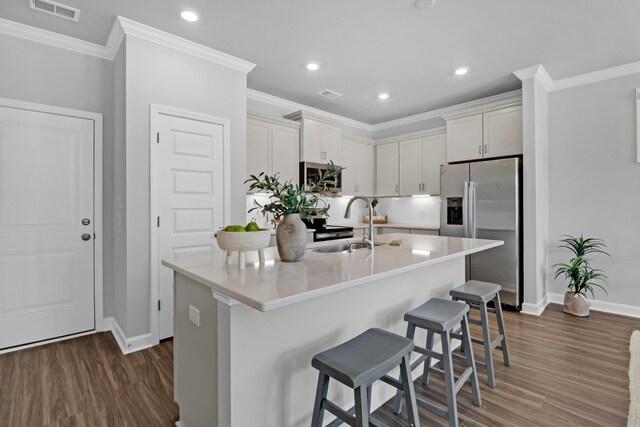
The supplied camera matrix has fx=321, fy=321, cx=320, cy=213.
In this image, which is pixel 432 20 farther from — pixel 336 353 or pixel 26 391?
pixel 26 391

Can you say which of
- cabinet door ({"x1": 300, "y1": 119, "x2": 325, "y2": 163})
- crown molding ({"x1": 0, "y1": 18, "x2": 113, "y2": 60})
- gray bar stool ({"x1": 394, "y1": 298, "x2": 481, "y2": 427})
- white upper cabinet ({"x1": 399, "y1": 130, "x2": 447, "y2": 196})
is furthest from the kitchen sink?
white upper cabinet ({"x1": 399, "y1": 130, "x2": 447, "y2": 196})

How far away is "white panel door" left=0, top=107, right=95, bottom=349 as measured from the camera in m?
2.75

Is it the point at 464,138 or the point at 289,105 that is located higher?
the point at 289,105

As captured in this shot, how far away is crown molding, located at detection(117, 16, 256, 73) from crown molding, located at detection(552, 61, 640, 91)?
3.71 metres

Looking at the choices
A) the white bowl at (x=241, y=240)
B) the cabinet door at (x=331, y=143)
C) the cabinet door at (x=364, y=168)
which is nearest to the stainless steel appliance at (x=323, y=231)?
the cabinet door at (x=331, y=143)

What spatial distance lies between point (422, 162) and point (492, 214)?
5.05 feet

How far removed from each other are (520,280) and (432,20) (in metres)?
3.05

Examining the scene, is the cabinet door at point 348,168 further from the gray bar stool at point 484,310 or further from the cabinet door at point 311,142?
the gray bar stool at point 484,310

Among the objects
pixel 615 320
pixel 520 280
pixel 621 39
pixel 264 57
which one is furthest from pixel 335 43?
pixel 615 320

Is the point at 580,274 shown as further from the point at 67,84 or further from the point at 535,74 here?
the point at 67,84

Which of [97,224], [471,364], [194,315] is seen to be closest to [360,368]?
[194,315]

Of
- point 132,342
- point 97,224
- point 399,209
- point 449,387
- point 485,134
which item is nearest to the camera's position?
point 449,387

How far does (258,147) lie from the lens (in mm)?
4129

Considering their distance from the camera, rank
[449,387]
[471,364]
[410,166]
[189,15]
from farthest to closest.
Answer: [410,166]
[189,15]
[471,364]
[449,387]
